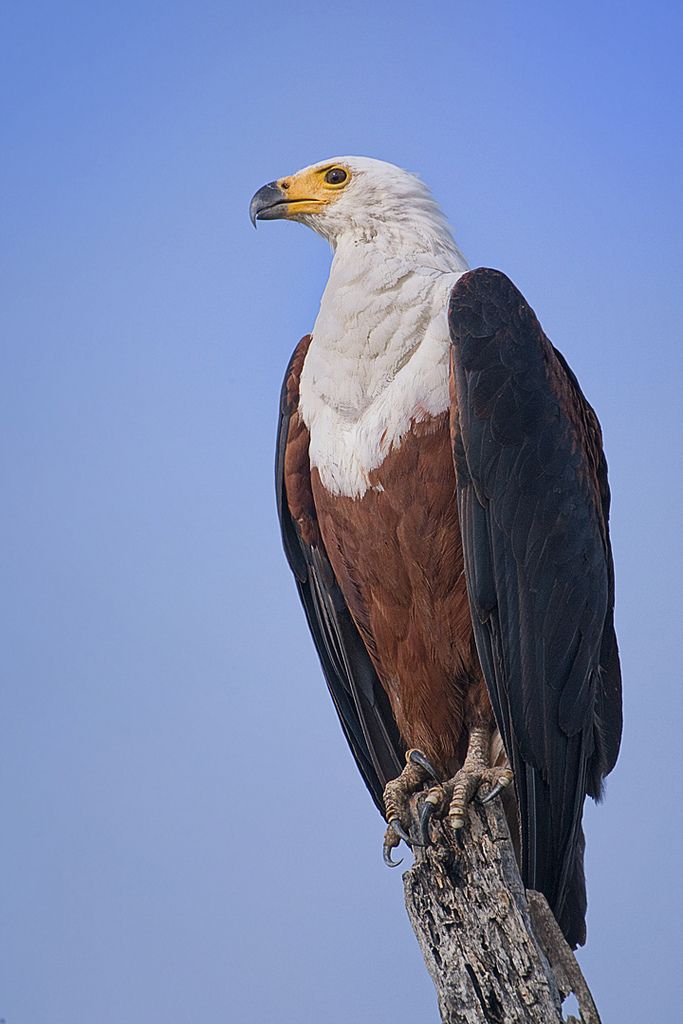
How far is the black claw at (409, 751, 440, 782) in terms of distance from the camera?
4031 millimetres

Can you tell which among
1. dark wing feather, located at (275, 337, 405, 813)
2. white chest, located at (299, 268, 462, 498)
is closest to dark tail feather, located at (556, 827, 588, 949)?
dark wing feather, located at (275, 337, 405, 813)

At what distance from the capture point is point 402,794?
3.94 meters

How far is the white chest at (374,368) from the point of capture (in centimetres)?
385

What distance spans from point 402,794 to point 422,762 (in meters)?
0.14

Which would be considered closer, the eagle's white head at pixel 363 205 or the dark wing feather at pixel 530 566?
the dark wing feather at pixel 530 566

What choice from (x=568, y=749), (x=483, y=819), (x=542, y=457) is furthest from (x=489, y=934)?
(x=542, y=457)

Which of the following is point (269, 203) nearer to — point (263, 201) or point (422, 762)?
point (263, 201)

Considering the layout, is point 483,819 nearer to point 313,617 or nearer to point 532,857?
point 532,857

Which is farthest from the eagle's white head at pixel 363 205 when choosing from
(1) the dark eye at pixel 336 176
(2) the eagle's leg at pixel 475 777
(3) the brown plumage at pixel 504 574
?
(2) the eagle's leg at pixel 475 777

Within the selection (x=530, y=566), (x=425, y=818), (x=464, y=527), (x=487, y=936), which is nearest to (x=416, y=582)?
(x=464, y=527)

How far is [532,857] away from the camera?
12.3 feet

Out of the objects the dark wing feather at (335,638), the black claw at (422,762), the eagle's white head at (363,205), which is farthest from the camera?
the dark wing feather at (335,638)

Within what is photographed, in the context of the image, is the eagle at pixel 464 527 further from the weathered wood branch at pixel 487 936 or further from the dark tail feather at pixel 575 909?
the weathered wood branch at pixel 487 936

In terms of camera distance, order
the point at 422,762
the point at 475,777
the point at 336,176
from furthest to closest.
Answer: the point at 336,176
the point at 422,762
the point at 475,777
